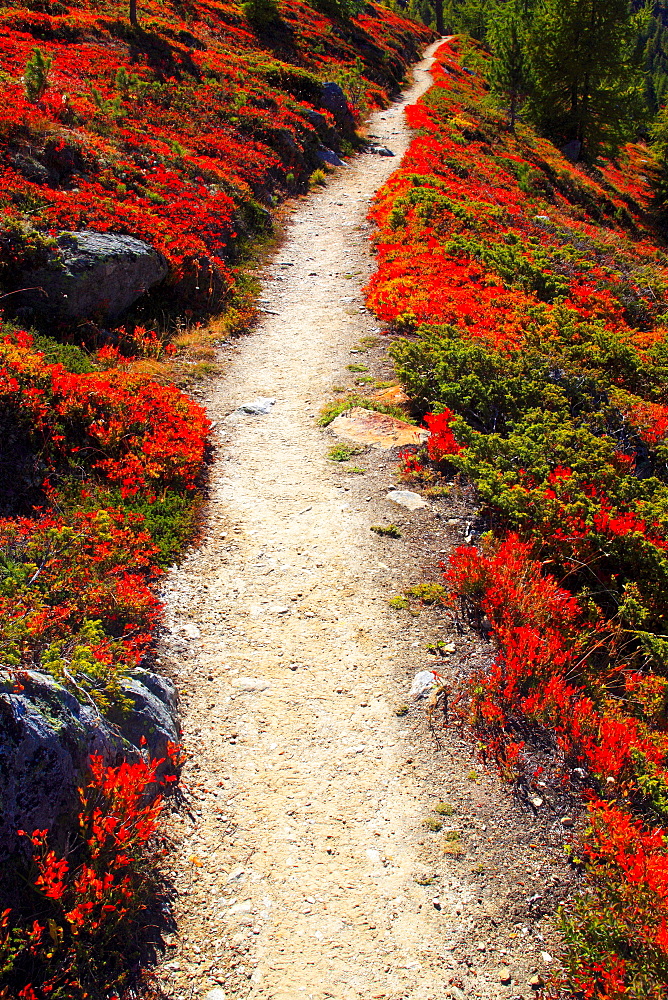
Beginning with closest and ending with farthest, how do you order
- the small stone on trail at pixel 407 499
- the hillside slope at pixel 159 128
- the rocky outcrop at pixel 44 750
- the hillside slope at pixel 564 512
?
the rocky outcrop at pixel 44 750, the hillside slope at pixel 564 512, the small stone on trail at pixel 407 499, the hillside slope at pixel 159 128

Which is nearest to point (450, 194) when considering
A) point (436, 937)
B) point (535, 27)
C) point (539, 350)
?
point (539, 350)

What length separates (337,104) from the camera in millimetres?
31359

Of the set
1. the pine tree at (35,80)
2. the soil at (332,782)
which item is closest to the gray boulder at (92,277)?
the soil at (332,782)

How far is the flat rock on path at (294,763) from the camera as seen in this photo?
4.36 m

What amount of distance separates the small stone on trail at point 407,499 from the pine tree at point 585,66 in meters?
41.7

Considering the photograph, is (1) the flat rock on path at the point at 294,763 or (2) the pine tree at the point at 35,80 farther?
(2) the pine tree at the point at 35,80

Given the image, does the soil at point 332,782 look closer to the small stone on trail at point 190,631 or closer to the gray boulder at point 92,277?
the small stone on trail at point 190,631

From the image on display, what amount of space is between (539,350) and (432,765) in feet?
32.8

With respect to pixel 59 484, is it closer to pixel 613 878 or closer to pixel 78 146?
pixel 613 878

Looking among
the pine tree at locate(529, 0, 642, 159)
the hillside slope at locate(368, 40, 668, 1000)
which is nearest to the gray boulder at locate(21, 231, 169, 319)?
the hillside slope at locate(368, 40, 668, 1000)

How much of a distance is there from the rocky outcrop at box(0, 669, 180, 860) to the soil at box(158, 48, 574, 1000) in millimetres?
1052

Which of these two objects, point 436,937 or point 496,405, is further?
point 496,405

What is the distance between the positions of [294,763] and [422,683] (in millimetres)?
1583

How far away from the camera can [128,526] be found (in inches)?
306
